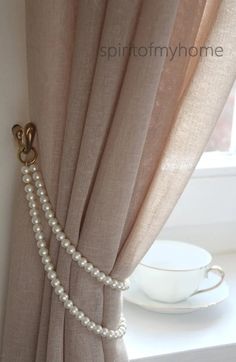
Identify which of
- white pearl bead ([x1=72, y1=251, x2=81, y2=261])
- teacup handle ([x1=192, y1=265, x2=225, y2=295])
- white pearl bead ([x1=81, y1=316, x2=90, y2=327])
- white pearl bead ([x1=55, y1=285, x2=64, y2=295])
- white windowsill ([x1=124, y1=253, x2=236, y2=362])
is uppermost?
white pearl bead ([x1=72, y1=251, x2=81, y2=261])

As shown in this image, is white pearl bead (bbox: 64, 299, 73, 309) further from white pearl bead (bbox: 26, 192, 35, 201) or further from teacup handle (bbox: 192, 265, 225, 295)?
teacup handle (bbox: 192, 265, 225, 295)

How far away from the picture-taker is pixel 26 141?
2.36ft

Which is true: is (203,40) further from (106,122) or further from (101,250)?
(101,250)

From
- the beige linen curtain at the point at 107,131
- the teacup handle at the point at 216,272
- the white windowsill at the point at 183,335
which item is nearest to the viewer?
the beige linen curtain at the point at 107,131

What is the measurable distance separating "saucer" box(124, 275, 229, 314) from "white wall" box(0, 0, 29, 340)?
0.24 m

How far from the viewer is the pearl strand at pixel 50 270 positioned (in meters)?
0.71

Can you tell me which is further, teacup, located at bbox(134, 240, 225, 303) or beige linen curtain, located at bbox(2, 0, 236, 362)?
teacup, located at bbox(134, 240, 225, 303)

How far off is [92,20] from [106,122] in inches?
4.6

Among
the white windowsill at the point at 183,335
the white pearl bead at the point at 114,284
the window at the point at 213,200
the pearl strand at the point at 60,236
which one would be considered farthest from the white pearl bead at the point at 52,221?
the window at the point at 213,200

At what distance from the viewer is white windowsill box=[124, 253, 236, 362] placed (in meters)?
0.82

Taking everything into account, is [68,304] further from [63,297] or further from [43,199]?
[43,199]

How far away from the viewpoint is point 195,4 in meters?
0.66

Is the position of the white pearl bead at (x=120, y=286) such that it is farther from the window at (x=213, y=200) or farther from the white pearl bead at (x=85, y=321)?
the window at (x=213, y=200)

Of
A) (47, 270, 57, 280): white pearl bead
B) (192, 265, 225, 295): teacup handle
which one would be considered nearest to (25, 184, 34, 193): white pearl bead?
(47, 270, 57, 280): white pearl bead
